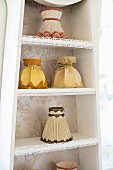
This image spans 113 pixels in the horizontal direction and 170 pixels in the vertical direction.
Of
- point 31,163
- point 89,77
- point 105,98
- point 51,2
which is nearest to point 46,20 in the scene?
point 51,2

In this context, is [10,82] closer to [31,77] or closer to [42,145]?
[31,77]

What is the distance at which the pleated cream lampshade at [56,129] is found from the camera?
983 millimetres

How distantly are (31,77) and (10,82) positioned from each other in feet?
0.31

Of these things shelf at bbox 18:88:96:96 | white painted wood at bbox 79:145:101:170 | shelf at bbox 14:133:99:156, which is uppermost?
shelf at bbox 18:88:96:96

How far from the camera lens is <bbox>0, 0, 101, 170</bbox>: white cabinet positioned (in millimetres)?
917

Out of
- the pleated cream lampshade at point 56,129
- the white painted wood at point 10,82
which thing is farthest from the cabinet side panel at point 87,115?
the white painted wood at point 10,82

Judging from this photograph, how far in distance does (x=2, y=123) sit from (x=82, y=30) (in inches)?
23.7

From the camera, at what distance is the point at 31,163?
1089mm

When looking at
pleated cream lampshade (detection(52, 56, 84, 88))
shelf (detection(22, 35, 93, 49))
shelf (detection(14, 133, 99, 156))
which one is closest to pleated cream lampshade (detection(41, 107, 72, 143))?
shelf (detection(14, 133, 99, 156))

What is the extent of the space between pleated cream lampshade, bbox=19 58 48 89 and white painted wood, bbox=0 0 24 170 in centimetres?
6

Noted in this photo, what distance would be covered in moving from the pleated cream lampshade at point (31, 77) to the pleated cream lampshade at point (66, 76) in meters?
0.10

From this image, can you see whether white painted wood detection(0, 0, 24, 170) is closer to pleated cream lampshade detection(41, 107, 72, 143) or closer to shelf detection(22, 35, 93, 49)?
shelf detection(22, 35, 93, 49)

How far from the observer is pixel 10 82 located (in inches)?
36.6

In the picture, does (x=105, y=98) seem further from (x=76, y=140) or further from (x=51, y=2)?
(x=51, y=2)
